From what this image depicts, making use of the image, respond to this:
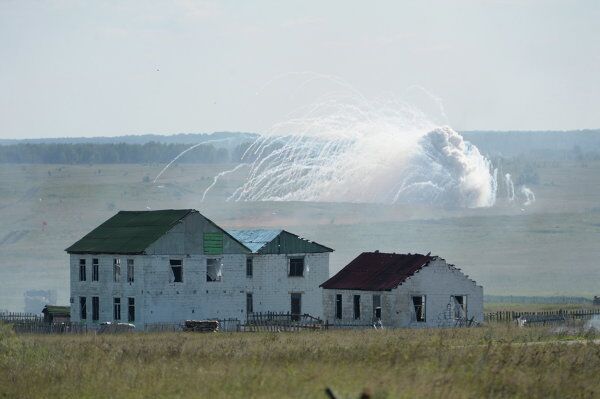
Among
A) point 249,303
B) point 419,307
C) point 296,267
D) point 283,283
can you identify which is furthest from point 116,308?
point 419,307

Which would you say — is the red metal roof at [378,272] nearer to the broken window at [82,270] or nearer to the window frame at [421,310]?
the window frame at [421,310]

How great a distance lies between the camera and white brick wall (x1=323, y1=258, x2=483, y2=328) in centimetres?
7800

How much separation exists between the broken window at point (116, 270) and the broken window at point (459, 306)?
1586cm

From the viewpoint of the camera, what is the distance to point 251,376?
129ft

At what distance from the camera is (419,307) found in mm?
78625

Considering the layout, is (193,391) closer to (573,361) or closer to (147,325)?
(573,361)

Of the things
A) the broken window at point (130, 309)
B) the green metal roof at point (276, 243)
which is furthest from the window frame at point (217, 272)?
the broken window at point (130, 309)

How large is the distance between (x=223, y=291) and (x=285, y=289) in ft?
17.6

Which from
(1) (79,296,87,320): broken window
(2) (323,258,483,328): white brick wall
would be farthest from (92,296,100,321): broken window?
(2) (323,258,483,328): white brick wall

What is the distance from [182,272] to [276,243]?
7849 millimetres

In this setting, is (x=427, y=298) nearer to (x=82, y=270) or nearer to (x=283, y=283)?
(x=283, y=283)

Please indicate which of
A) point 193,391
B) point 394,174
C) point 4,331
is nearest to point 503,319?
point 4,331

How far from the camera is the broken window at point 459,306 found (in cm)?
7962

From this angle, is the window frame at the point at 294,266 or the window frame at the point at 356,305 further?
the window frame at the point at 294,266
